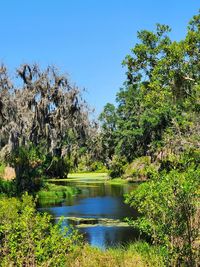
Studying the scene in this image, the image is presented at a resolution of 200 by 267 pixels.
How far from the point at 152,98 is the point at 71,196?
1723 cm

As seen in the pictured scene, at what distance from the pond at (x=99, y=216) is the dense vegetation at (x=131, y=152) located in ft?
5.15

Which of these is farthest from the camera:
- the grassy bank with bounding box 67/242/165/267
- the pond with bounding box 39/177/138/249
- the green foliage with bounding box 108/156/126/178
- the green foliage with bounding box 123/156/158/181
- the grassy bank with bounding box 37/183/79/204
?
the green foliage with bounding box 108/156/126/178

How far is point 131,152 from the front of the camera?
63.9m

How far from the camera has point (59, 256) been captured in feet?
27.1

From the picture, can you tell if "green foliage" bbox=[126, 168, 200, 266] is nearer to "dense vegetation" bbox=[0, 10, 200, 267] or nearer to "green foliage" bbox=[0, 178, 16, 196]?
"dense vegetation" bbox=[0, 10, 200, 267]

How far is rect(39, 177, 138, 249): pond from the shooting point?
1872 cm

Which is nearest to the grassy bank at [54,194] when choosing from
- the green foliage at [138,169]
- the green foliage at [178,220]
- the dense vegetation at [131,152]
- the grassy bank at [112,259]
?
the dense vegetation at [131,152]

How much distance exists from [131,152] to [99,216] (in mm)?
38284

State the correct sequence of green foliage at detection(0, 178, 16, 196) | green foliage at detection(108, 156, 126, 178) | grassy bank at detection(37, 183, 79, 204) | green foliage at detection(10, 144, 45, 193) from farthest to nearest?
green foliage at detection(108, 156, 126, 178)
grassy bank at detection(37, 183, 79, 204)
green foliage at detection(10, 144, 45, 193)
green foliage at detection(0, 178, 16, 196)

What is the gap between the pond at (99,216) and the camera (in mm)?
18719

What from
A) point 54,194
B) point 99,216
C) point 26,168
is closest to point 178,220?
point 99,216

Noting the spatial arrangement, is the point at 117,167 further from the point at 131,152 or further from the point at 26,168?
the point at 26,168

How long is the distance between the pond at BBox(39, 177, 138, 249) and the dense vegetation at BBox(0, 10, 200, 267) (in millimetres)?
1571

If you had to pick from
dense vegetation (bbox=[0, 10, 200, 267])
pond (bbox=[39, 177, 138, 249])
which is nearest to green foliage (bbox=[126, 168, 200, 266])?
dense vegetation (bbox=[0, 10, 200, 267])
